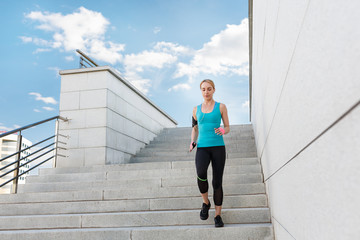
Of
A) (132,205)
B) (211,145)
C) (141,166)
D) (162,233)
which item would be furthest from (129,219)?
(141,166)

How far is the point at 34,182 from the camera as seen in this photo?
6.35 m

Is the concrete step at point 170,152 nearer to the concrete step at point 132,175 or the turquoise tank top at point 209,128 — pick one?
the concrete step at point 132,175

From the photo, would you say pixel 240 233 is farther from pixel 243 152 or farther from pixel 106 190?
pixel 243 152

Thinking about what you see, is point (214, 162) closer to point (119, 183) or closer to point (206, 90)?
point (206, 90)

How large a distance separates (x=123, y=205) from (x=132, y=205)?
145mm

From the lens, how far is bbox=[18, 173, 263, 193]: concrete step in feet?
17.1

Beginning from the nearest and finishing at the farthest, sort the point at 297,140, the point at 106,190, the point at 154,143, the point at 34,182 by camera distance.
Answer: the point at 297,140 → the point at 106,190 → the point at 34,182 → the point at 154,143

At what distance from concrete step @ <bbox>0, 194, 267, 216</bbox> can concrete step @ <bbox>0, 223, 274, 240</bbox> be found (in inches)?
22.0

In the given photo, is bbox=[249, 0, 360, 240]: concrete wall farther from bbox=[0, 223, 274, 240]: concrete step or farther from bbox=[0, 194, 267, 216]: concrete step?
bbox=[0, 194, 267, 216]: concrete step

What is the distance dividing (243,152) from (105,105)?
143 inches

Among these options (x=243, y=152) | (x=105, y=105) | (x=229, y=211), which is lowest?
(x=229, y=211)

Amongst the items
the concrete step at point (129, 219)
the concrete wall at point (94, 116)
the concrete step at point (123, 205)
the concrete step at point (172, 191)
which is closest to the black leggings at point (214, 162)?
the concrete step at point (129, 219)

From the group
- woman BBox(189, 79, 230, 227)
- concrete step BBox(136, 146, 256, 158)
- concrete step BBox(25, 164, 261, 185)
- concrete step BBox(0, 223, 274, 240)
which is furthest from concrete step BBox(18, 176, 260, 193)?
concrete step BBox(136, 146, 256, 158)

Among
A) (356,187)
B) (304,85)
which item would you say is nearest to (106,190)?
(304,85)
